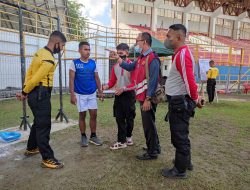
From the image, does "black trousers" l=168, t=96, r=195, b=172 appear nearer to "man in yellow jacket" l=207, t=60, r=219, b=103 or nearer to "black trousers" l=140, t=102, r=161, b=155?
"black trousers" l=140, t=102, r=161, b=155

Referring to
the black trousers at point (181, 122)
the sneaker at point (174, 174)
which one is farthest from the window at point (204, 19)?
the sneaker at point (174, 174)

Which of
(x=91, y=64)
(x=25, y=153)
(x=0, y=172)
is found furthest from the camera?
(x=91, y=64)

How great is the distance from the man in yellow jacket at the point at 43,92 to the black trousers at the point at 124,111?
4.10ft

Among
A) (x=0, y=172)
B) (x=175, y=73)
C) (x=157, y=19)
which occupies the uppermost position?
(x=157, y=19)

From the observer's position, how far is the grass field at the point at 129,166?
3074 millimetres

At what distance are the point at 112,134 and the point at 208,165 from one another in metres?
2.16

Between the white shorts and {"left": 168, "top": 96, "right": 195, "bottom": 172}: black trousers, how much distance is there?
1694 mm

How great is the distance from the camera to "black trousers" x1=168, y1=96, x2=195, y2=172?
10.1 ft

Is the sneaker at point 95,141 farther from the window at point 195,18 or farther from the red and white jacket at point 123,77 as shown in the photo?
the window at point 195,18

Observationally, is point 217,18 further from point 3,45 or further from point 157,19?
point 3,45

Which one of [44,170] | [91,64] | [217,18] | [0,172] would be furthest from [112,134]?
[217,18]

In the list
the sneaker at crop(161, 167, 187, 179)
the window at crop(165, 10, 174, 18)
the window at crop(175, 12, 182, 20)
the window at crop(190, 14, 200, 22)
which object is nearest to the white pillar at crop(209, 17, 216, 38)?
the window at crop(190, 14, 200, 22)

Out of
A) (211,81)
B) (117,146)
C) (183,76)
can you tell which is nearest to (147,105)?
(183,76)

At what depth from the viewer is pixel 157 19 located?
1193 inches
